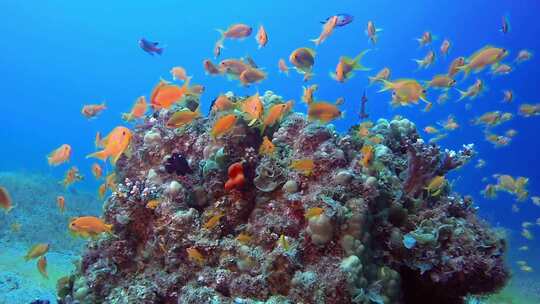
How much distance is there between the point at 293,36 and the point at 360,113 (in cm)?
10788

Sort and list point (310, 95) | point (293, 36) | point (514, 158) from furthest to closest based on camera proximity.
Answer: point (293, 36) < point (514, 158) < point (310, 95)

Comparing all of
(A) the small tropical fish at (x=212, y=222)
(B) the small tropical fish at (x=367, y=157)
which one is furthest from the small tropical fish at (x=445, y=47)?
(A) the small tropical fish at (x=212, y=222)

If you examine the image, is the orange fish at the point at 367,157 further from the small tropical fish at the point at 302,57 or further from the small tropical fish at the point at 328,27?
the small tropical fish at the point at 328,27

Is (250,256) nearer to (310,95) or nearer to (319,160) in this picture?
(319,160)

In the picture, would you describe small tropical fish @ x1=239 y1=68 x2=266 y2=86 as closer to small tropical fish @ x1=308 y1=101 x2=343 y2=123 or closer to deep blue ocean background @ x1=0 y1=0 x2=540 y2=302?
small tropical fish @ x1=308 y1=101 x2=343 y2=123

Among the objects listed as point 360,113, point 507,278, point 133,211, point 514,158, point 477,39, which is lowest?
point 507,278

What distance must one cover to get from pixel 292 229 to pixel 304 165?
737mm

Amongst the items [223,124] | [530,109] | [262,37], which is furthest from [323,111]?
[530,109]

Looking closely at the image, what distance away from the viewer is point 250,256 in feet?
14.9

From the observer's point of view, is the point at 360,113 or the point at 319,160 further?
the point at 360,113

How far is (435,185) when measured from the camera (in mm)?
5266

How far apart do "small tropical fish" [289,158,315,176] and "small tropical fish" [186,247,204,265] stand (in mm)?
1486

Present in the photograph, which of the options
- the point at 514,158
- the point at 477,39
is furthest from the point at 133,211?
the point at 477,39

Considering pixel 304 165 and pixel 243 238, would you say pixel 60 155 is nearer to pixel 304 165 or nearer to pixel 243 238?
pixel 243 238
